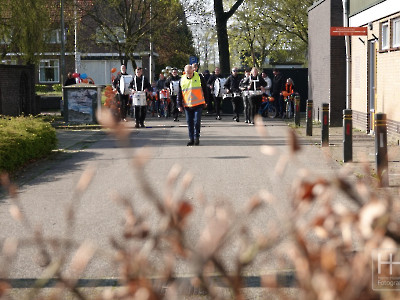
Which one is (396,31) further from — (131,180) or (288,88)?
(288,88)

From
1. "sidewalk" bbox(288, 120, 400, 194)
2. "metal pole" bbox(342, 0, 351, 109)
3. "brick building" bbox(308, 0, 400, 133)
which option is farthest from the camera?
"metal pole" bbox(342, 0, 351, 109)

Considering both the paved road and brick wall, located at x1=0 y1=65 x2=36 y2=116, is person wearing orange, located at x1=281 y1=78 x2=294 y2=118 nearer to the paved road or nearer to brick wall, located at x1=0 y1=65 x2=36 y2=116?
the paved road

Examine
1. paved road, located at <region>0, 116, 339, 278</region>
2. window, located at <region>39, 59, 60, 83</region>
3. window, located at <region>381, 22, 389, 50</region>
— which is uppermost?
window, located at <region>39, 59, 60, 83</region>

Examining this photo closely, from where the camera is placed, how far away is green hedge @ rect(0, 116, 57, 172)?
44.9 feet

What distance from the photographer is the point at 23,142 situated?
14.8m

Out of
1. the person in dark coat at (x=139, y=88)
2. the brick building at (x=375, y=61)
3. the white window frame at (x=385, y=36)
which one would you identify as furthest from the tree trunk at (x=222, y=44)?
the white window frame at (x=385, y=36)

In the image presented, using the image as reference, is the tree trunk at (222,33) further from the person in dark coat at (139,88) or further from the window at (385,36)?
the window at (385,36)

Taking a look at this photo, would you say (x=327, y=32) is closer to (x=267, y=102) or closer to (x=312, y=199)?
(x=267, y=102)

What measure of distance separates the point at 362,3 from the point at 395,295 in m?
21.9

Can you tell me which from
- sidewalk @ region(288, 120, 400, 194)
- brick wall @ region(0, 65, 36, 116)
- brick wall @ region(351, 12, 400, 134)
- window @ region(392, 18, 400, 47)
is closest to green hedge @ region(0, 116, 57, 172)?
sidewalk @ region(288, 120, 400, 194)

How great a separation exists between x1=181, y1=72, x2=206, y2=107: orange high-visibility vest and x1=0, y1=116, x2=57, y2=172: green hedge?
3233 mm

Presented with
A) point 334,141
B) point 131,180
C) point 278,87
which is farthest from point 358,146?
point 278,87

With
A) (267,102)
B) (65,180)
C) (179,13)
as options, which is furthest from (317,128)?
(179,13)

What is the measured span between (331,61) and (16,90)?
10.1m
